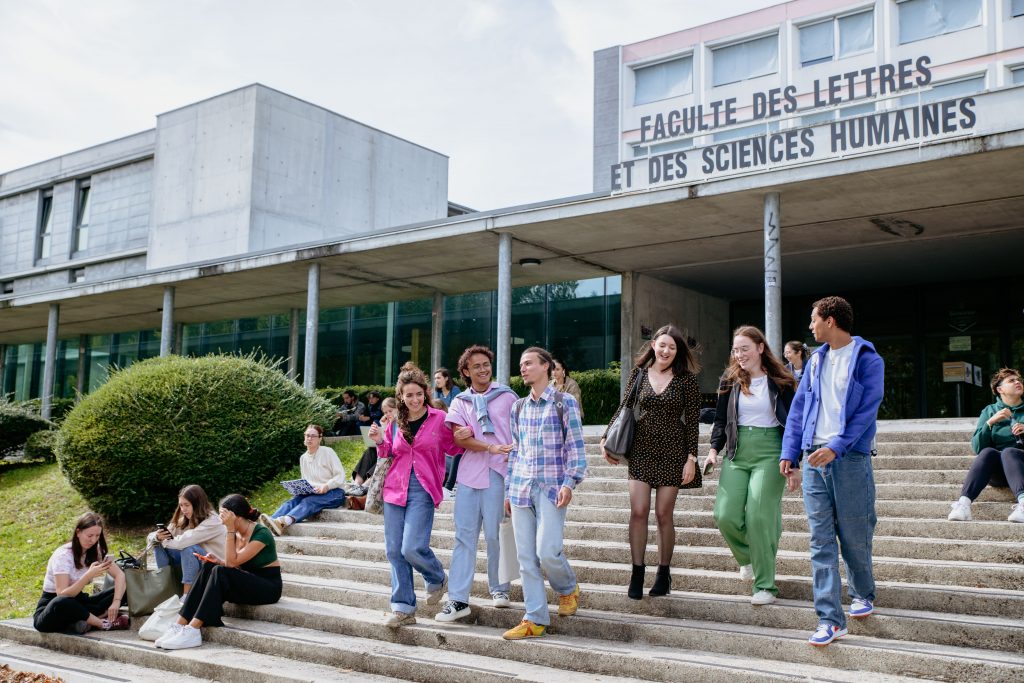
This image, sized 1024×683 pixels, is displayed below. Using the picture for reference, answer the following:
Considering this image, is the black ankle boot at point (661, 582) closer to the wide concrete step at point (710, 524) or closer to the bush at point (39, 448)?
the wide concrete step at point (710, 524)

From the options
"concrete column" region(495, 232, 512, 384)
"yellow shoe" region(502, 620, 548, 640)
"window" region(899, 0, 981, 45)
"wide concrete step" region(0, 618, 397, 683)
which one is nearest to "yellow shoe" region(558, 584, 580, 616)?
"yellow shoe" region(502, 620, 548, 640)

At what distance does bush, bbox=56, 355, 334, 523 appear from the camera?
1118 cm

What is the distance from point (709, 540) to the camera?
22.4 ft

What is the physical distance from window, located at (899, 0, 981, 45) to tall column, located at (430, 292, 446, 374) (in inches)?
626

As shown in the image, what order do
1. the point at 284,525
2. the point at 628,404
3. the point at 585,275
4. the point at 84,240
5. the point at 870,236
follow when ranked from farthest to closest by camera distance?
the point at 84,240 → the point at 585,275 → the point at 870,236 → the point at 284,525 → the point at 628,404

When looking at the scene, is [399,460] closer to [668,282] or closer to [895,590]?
[895,590]

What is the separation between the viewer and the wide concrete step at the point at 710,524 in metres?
6.09

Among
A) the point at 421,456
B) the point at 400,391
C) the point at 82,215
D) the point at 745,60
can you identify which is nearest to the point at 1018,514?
the point at 421,456

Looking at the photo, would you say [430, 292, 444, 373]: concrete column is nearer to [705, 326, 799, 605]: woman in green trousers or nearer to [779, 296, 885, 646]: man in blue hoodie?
[705, 326, 799, 605]: woman in green trousers

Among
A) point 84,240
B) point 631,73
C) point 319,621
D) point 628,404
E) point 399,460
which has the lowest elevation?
point 319,621

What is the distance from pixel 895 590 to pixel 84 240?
30.8 metres

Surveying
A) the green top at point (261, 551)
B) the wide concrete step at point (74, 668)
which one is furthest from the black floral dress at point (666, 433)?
the wide concrete step at point (74, 668)

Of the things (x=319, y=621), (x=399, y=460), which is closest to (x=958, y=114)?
(x=399, y=460)

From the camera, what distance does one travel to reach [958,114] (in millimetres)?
9680
